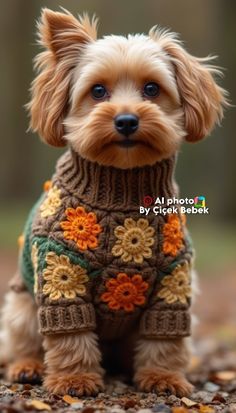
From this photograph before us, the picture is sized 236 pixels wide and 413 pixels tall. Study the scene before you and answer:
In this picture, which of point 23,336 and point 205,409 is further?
point 23,336

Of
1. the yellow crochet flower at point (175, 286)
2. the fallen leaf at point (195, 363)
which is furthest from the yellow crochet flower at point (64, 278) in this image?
the fallen leaf at point (195, 363)

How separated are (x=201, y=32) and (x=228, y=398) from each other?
45.9 feet

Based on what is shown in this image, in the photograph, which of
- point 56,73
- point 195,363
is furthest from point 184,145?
point 56,73

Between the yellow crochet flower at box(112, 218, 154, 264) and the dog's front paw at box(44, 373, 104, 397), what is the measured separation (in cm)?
66

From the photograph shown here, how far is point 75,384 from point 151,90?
5.22 feet

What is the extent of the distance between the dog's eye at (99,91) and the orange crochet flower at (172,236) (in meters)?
0.75

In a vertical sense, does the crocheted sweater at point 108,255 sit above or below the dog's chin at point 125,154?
below

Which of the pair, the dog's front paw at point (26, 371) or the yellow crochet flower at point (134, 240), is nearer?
the yellow crochet flower at point (134, 240)

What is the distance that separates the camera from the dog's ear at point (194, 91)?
4090 mm

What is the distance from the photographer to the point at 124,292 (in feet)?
13.4

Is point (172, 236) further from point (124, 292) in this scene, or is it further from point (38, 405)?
point (38, 405)

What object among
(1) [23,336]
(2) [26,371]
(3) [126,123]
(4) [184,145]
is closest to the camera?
(3) [126,123]

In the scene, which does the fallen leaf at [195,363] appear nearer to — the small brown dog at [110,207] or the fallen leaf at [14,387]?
the small brown dog at [110,207]

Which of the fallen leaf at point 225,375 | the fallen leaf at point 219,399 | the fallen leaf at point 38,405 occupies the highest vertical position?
the fallen leaf at point 225,375
